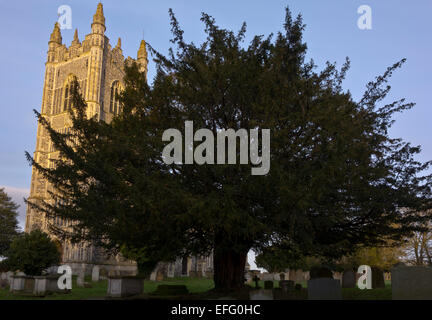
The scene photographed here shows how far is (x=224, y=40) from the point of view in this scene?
12539 mm

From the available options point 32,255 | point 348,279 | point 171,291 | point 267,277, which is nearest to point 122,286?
point 171,291

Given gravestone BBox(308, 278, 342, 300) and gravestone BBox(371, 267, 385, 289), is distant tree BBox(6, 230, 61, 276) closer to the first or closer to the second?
gravestone BBox(371, 267, 385, 289)

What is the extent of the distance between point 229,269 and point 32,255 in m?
18.9

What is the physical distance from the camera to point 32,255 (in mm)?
26547

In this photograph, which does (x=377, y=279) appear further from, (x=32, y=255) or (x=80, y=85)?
(x=80, y=85)

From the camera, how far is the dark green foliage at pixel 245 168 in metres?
9.54

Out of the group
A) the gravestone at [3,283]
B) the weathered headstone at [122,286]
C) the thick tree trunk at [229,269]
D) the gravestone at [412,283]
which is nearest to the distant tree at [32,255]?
the gravestone at [3,283]

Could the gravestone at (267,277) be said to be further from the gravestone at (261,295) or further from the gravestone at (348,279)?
the gravestone at (261,295)

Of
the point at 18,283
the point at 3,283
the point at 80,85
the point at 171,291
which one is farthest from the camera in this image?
the point at 80,85

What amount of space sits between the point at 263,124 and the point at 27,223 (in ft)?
167

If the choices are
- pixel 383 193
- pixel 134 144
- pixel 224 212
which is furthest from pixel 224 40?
pixel 383 193

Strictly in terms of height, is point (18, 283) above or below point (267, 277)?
above

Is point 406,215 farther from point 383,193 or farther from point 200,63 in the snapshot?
point 200,63

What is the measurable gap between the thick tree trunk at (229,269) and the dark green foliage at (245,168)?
4 cm
